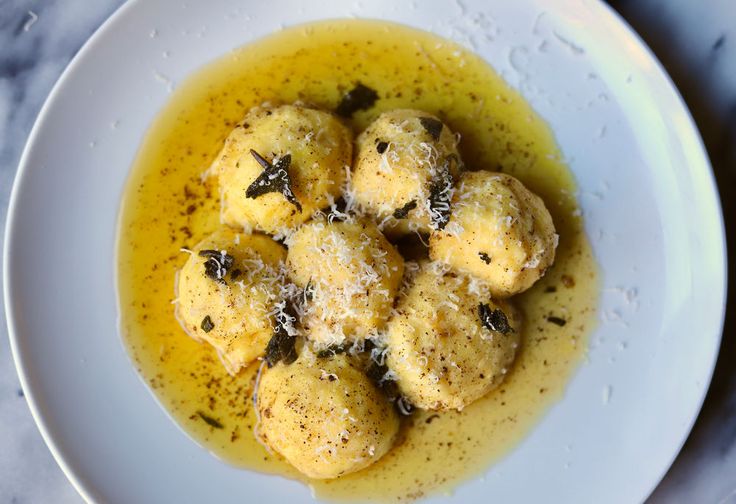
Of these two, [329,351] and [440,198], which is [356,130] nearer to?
[440,198]

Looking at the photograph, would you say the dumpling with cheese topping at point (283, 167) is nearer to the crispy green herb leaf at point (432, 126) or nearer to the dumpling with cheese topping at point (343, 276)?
the dumpling with cheese topping at point (343, 276)

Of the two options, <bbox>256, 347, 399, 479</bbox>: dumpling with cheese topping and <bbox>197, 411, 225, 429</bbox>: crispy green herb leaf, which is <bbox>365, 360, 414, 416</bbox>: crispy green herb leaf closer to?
<bbox>256, 347, 399, 479</bbox>: dumpling with cheese topping

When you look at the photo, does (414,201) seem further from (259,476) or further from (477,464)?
(259,476)

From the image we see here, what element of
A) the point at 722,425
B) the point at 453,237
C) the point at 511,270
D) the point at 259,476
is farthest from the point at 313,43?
the point at 722,425

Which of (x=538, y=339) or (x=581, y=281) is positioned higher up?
(x=581, y=281)

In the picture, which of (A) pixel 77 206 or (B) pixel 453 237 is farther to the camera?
(A) pixel 77 206
